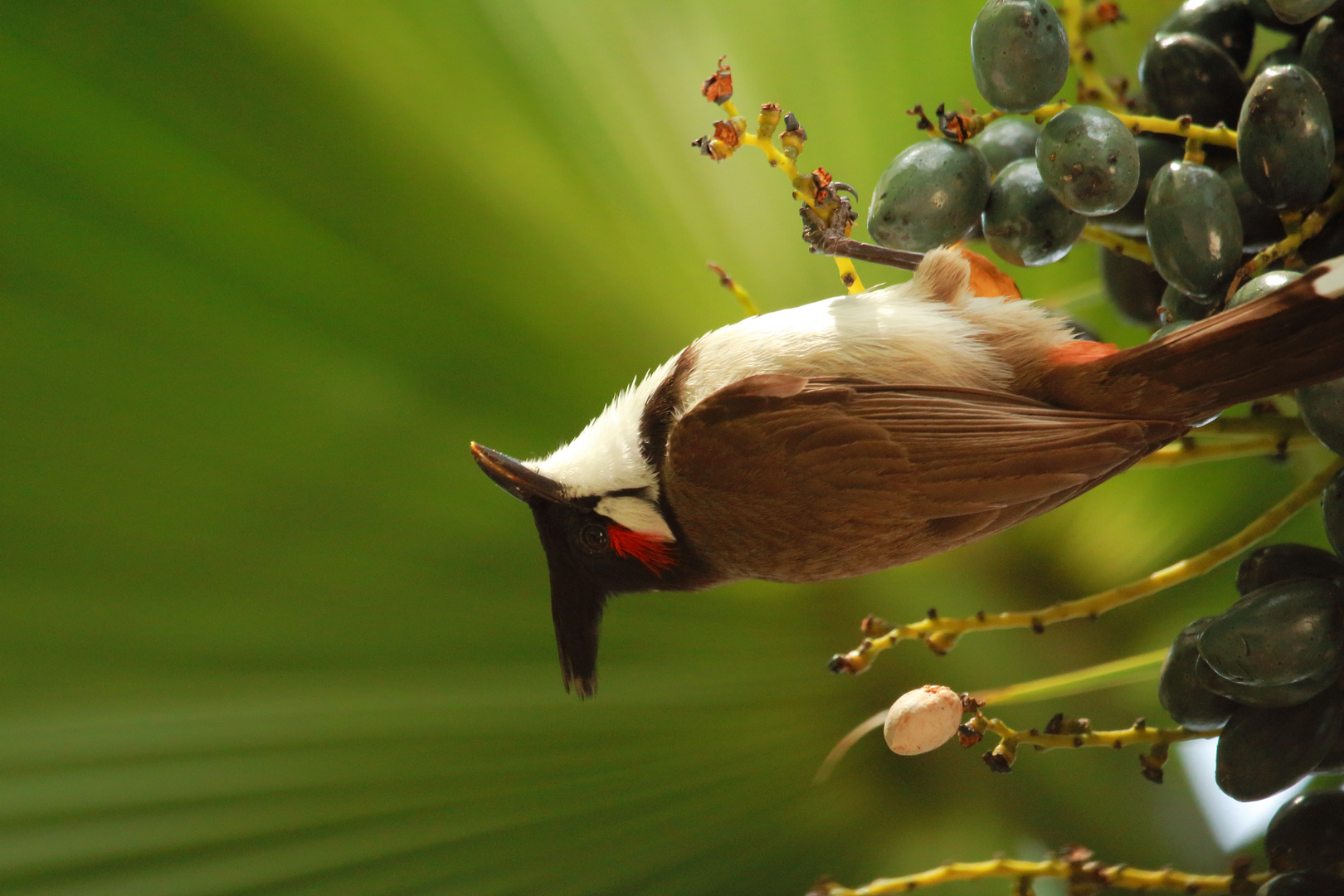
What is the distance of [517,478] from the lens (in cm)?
65

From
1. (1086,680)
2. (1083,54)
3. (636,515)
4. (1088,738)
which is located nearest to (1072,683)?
(1086,680)

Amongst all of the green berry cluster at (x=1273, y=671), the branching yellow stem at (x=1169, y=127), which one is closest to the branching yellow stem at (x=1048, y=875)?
the green berry cluster at (x=1273, y=671)

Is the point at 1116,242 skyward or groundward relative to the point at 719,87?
groundward

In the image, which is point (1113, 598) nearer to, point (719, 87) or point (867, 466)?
point (867, 466)

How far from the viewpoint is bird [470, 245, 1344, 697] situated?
2.10ft

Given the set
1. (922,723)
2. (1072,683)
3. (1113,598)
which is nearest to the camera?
(922,723)

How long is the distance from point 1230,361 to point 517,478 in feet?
1.41

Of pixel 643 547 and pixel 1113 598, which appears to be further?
pixel 643 547

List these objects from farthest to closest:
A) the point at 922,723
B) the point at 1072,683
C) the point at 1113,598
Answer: the point at 1072,683
the point at 1113,598
the point at 922,723

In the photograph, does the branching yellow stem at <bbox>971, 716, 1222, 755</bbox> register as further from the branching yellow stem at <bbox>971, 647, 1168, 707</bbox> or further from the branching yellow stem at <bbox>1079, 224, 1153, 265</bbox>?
the branching yellow stem at <bbox>1079, 224, 1153, 265</bbox>

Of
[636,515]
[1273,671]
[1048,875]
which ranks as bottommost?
[1048,875]

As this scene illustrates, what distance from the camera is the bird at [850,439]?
25.3 inches

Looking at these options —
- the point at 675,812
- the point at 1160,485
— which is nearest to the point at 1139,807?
the point at 1160,485

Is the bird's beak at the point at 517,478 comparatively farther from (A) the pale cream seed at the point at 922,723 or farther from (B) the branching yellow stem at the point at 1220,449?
(B) the branching yellow stem at the point at 1220,449
